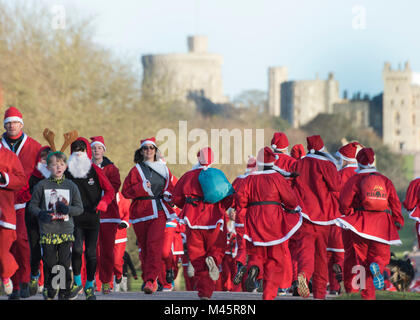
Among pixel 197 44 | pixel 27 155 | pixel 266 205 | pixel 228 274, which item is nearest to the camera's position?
pixel 266 205

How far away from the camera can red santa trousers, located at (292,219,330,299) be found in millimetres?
14523

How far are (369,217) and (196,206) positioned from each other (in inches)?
87.5

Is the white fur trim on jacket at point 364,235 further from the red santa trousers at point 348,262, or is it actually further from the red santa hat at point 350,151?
the red santa hat at point 350,151

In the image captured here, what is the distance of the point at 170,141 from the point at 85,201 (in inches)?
1009

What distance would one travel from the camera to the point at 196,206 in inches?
566

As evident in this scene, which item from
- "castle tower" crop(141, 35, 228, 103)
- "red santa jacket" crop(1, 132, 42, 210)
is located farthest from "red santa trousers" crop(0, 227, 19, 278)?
"castle tower" crop(141, 35, 228, 103)

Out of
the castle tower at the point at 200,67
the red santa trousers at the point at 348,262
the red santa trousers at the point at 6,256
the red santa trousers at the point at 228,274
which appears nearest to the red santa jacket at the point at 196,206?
the red santa trousers at the point at 348,262

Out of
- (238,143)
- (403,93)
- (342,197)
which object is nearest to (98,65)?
(238,143)

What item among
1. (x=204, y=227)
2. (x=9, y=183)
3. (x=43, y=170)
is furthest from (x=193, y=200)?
(x=9, y=183)

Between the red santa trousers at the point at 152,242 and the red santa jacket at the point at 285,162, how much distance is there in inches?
74.6

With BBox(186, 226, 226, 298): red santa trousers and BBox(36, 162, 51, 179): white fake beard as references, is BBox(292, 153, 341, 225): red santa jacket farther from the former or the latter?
BBox(36, 162, 51, 179): white fake beard

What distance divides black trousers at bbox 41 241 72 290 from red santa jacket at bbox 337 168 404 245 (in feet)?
12.2

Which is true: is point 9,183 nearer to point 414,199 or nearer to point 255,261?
→ point 255,261

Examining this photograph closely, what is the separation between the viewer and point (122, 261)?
17.4m
